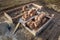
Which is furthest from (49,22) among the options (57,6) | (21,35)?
(57,6)

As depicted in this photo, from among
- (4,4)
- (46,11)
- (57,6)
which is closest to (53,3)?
(57,6)

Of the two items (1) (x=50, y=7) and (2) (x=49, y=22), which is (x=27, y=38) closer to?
(2) (x=49, y=22)

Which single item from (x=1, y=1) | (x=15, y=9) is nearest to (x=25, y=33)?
(x=15, y=9)

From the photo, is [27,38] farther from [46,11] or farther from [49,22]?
[46,11]

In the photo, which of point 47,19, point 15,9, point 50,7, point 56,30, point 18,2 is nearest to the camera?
point 56,30

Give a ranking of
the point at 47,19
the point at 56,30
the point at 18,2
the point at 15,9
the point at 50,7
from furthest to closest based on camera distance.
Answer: the point at 18,2, the point at 50,7, the point at 15,9, the point at 47,19, the point at 56,30

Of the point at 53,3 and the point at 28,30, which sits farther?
the point at 53,3

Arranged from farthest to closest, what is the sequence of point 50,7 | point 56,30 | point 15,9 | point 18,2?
point 18,2
point 50,7
point 15,9
point 56,30

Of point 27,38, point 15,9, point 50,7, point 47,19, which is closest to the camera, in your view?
point 27,38

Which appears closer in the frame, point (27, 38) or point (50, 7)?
point (27, 38)
